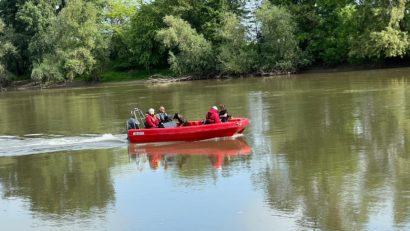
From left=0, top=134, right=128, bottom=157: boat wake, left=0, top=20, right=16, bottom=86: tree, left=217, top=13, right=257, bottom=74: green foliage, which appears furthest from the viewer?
left=0, top=20, right=16, bottom=86: tree

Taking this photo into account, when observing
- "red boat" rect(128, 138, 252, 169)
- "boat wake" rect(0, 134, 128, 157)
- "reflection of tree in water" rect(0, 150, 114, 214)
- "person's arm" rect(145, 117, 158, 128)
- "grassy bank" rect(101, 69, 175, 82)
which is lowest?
"reflection of tree in water" rect(0, 150, 114, 214)

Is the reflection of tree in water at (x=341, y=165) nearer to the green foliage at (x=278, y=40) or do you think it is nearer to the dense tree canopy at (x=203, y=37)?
the dense tree canopy at (x=203, y=37)

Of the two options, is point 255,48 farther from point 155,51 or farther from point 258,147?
point 258,147

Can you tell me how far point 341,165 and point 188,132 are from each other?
7.16m

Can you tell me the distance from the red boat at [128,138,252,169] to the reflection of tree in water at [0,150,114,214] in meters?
1.26

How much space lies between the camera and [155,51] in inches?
3063

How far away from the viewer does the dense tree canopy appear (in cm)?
6094

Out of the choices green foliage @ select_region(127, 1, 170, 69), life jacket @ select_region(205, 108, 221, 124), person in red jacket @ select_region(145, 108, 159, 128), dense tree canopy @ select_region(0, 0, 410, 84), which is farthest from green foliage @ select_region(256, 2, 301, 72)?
life jacket @ select_region(205, 108, 221, 124)

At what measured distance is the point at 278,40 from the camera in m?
65.4

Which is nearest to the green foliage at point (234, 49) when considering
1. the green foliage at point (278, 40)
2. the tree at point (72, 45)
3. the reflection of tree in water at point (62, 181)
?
the green foliage at point (278, 40)

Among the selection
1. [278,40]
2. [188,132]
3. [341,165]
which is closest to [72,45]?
[278,40]

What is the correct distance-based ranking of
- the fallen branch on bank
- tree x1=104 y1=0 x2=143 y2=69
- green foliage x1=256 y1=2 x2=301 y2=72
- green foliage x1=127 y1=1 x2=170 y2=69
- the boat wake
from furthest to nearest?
tree x1=104 y1=0 x2=143 y2=69 < green foliage x1=127 y1=1 x2=170 y2=69 < the fallen branch on bank < green foliage x1=256 y1=2 x2=301 y2=72 < the boat wake

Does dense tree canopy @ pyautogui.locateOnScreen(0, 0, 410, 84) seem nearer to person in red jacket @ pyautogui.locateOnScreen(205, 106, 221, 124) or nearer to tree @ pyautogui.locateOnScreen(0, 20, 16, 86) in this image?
tree @ pyautogui.locateOnScreen(0, 20, 16, 86)

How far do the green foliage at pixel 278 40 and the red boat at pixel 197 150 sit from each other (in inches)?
1737
